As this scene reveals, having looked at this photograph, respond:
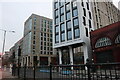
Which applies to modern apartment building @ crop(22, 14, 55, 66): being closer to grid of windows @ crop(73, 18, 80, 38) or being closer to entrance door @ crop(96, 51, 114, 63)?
grid of windows @ crop(73, 18, 80, 38)

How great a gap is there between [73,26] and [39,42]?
3046 centimetres

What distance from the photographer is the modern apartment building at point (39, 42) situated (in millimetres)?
54334

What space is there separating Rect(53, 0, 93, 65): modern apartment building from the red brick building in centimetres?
291

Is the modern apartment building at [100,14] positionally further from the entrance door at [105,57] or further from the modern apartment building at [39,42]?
the modern apartment building at [39,42]

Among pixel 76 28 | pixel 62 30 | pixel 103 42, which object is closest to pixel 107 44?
pixel 103 42

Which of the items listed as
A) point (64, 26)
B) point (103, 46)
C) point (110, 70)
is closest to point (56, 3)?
point (64, 26)

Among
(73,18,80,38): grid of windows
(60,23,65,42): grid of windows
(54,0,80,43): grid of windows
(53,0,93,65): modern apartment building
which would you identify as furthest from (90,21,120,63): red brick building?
(60,23,65,42): grid of windows

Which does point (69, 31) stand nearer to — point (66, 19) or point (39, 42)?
point (66, 19)

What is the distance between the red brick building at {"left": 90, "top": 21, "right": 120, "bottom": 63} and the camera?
2214 centimetres

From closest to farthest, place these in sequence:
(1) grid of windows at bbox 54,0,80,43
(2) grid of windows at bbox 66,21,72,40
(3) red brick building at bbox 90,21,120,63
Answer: (3) red brick building at bbox 90,21,120,63, (1) grid of windows at bbox 54,0,80,43, (2) grid of windows at bbox 66,21,72,40

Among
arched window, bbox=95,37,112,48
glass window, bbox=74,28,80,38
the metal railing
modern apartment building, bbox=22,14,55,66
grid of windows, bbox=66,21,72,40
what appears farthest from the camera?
modern apartment building, bbox=22,14,55,66

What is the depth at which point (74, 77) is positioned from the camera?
11.9ft

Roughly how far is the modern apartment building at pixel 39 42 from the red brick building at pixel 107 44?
108 feet

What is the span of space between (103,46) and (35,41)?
125ft
